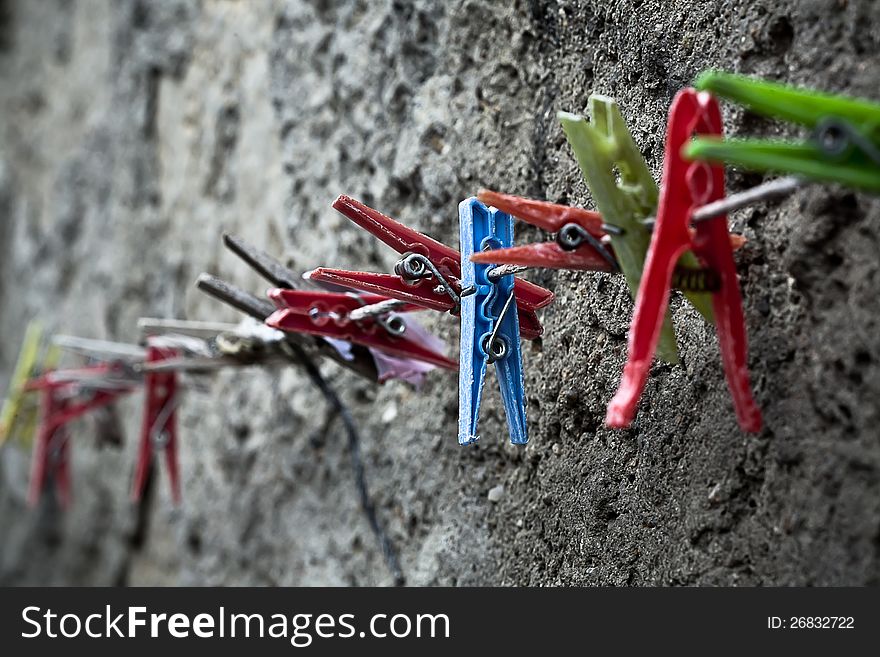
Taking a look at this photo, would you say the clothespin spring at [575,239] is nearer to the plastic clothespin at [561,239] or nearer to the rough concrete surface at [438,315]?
the plastic clothespin at [561,239]

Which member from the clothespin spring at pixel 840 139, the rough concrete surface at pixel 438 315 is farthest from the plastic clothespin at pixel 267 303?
the clothespin spring at pixel 840 139

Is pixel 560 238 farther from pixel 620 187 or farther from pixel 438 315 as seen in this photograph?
pixel 438 315

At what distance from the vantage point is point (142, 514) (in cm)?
280

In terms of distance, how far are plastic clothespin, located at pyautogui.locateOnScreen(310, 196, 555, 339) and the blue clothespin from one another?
0.11 feet

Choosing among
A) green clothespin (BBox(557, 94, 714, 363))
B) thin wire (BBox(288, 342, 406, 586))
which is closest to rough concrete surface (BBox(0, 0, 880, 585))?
thin wire (BBox(288, 342, 406, 586))

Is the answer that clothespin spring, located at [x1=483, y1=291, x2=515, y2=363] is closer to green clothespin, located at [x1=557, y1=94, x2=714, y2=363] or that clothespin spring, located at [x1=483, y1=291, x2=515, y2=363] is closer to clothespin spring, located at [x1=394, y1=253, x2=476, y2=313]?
clothespin spring, located at [x1=394, y1=253, x2=476, y2=313]

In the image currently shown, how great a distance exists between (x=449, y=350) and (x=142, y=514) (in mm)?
1511

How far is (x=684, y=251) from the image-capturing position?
2.83ft

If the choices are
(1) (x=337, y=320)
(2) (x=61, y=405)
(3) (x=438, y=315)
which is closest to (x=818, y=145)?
(1) (x=337, y=320)

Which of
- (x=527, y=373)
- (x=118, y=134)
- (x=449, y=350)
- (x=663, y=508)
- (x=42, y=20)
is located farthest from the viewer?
(x=42, y=20)

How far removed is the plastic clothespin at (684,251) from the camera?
832mm

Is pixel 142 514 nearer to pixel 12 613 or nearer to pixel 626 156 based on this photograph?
pixel 12 613

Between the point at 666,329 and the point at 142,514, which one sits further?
the point at 142,514

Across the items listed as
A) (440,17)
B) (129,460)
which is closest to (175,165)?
(129,460)
